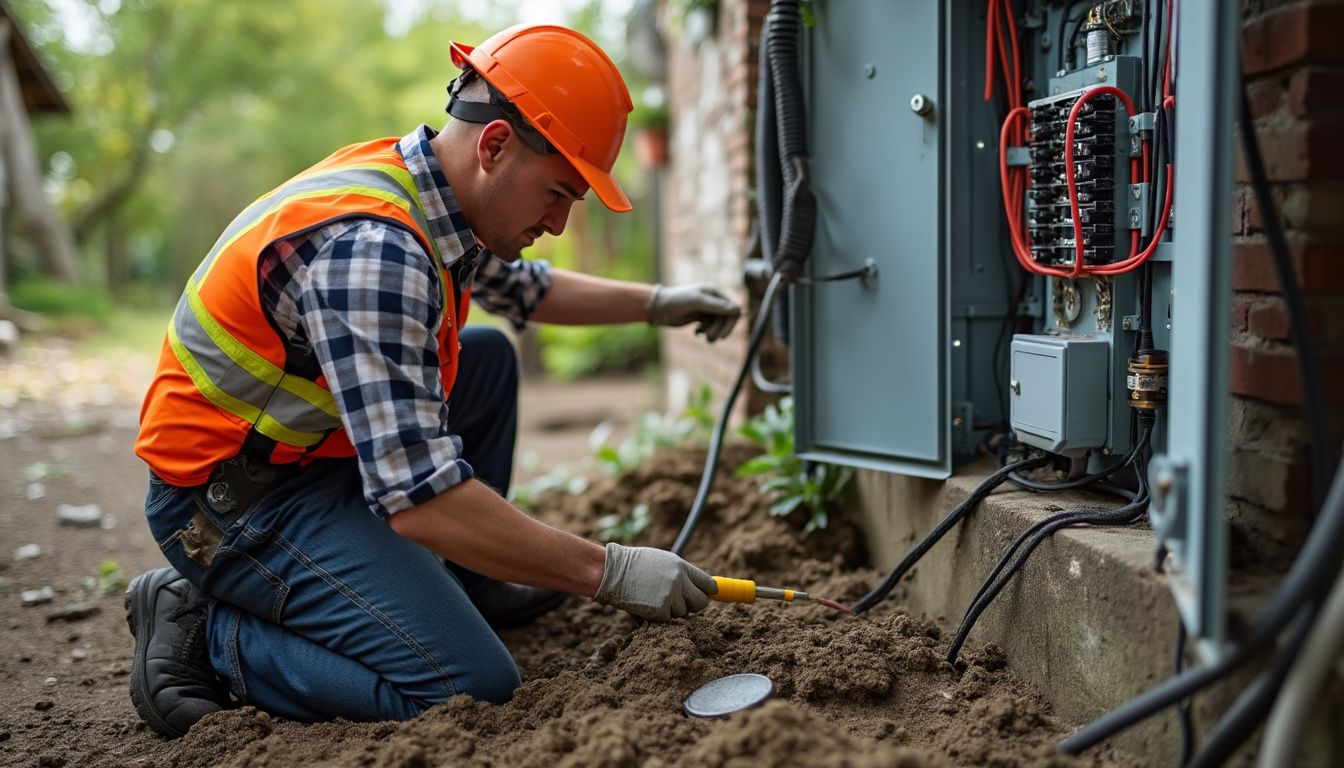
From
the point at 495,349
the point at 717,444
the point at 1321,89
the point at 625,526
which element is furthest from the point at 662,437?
the point at 1321,89

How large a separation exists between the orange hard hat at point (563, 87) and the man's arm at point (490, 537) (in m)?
0.70

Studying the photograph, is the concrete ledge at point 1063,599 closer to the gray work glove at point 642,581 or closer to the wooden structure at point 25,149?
the gray work glove at point 642,581

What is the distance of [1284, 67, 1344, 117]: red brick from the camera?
5.14 ft

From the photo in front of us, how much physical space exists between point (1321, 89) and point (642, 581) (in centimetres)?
146

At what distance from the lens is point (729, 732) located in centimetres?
159

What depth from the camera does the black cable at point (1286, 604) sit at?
1308 mm

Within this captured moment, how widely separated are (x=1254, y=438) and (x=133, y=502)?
166 inches

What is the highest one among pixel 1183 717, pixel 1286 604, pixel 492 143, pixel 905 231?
pixel 492 143

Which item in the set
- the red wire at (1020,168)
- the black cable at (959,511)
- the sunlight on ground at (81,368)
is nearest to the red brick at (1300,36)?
the red wire at (1020,168)

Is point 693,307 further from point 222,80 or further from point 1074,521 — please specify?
point 222,80

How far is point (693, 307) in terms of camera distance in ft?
10.0

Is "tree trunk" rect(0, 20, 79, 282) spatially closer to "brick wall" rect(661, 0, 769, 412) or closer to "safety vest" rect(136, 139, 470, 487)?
"brick wall" rect(661, 0, 769, 412)

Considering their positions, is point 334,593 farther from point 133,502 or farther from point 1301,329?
point 133,502

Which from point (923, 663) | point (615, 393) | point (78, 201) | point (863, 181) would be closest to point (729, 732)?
point (923, 663)
